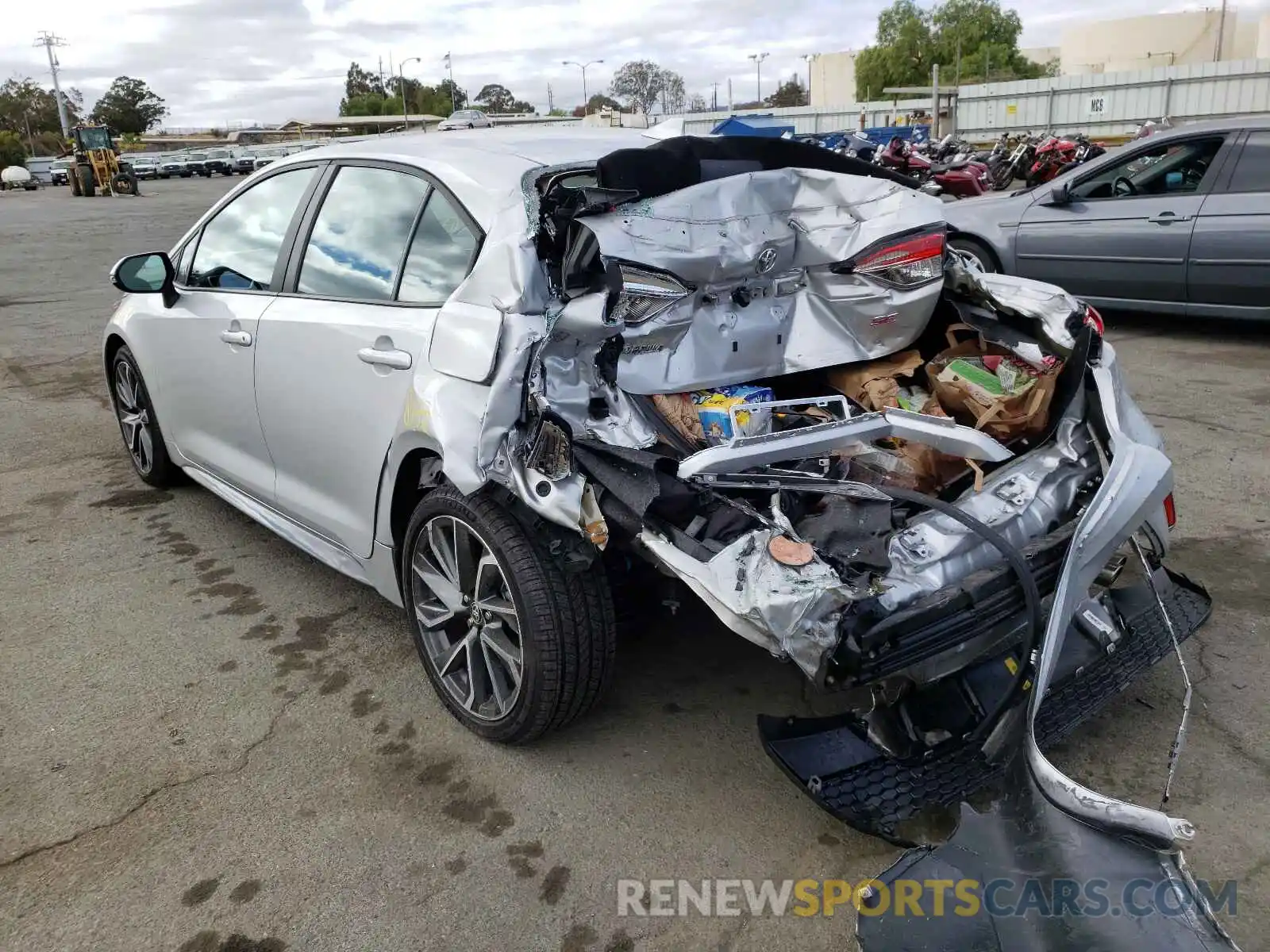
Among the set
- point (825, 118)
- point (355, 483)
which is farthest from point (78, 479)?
point (825, 118)

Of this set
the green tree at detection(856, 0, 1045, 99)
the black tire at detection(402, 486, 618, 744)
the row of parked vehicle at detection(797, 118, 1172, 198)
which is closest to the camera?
the black tire at detection(402, 486, 618, 744)

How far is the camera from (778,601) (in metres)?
2.20

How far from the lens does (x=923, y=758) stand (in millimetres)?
2543

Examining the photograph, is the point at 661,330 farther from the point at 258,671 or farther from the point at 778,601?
the point at 258,671

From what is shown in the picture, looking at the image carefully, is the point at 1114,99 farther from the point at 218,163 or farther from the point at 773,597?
the point at 218,163

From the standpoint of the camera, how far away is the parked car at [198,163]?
57156 mm

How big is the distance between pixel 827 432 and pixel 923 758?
894 millimetres

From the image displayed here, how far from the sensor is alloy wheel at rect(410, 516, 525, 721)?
9.54ft

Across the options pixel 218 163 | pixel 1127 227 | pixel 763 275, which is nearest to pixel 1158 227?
pixel 1127 227

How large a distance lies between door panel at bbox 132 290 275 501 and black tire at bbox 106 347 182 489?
25 cm

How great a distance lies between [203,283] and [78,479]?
213cm

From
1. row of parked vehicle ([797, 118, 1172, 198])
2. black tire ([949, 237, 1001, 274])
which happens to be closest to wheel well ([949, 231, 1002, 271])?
black tire ([949, 237, 1001, 274])

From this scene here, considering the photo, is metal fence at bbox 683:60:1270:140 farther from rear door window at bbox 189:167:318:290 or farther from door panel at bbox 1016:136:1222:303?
rear door window at bbox 189:167:318:290

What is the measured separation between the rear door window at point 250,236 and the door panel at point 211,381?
83 millimetres
